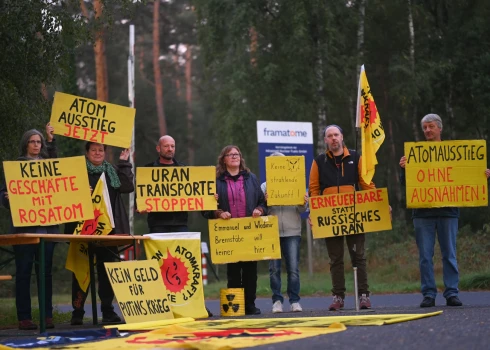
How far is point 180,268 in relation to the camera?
43.8 feet

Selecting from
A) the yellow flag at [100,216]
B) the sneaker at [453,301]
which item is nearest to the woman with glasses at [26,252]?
the yellow flag at [100,216]

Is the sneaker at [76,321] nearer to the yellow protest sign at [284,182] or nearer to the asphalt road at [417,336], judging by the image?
the yellow protest sign at [284,182]

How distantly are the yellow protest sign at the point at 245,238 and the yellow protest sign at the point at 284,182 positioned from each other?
0.97 feet

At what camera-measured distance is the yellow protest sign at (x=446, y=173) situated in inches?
524

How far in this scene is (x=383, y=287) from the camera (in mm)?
23188

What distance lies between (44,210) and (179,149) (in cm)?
4790

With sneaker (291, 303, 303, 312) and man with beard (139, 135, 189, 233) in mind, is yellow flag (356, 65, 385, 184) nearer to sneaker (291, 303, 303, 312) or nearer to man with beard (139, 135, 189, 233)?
sneaker (291, 303, 303, 312)

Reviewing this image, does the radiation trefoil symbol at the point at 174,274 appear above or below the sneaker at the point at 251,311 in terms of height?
above

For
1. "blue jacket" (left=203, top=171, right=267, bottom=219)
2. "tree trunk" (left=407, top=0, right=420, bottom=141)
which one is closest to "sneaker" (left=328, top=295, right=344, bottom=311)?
"blue jacket" (left=203, top=171, right=267, bottom=219)

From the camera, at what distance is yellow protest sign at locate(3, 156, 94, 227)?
11672mm

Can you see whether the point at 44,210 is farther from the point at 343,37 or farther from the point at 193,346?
the point at 343,37

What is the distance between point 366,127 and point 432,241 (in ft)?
5.25

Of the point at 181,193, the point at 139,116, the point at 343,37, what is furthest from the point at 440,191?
the point at 139,116

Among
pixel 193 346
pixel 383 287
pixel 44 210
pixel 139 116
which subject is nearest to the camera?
pixel 193 346
